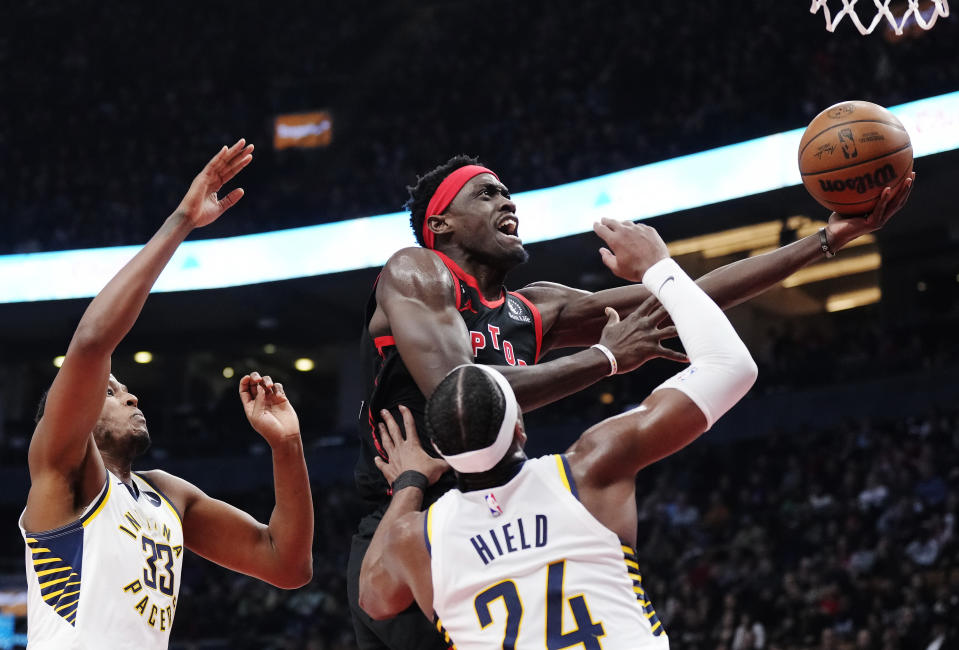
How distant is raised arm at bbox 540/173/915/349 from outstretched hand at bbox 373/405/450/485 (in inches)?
32.8

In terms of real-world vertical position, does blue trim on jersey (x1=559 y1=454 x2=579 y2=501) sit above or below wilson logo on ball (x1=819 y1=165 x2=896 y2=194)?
below

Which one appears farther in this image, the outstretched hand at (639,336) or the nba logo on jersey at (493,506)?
the outstretched hand at (639,336)

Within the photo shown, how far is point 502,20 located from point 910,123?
11.9 meters

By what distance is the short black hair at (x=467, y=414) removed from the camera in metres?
2.74

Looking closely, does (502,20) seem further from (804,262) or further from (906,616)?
(804,262)

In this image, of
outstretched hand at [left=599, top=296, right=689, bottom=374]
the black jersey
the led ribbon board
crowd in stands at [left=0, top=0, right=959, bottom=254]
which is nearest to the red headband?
the black jersey

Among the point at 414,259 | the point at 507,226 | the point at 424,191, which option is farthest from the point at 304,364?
the point at 414,259

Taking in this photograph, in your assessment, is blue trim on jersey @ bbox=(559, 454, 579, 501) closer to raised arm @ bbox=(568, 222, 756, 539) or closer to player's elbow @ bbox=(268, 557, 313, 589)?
raised arm @ bbox=(568, 222, 756, 539)

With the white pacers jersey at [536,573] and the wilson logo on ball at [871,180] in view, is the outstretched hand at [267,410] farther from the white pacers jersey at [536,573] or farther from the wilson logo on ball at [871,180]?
the wilson logo on ball at [871,180]

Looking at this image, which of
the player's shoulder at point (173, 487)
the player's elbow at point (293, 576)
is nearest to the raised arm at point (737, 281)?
the player's elbow at point (293, 576)

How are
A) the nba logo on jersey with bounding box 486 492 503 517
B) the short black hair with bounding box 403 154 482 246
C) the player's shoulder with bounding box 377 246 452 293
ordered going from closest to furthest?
1. the nba logo on jersey with bounding box 486 492 503 517
2. the player's shoulder with bounding box 377 246 452 293
3. the short black hair with bounding box 403 154 482 246

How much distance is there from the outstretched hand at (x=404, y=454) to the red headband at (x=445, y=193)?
0.92 m

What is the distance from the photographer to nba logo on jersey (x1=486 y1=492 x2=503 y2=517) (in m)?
2.80

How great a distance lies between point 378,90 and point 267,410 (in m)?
21.8
